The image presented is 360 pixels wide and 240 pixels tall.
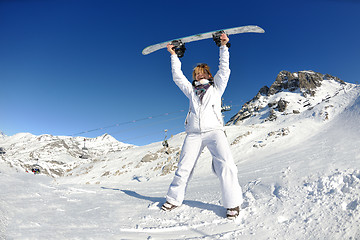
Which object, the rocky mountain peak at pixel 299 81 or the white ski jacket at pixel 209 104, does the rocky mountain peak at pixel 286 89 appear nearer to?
the rocky mountain peak at pixel 299 81

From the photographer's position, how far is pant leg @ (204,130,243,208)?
10.7 ft

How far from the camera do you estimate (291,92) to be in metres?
63.7

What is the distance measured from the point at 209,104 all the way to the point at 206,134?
62 cm

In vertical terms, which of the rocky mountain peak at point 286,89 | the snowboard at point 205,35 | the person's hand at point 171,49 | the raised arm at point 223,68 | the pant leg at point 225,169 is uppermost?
the rocky mountain peak at point 286,89

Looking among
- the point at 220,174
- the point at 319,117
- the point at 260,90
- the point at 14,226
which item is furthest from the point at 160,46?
the point at 260,90

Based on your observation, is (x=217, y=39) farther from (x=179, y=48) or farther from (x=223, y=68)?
(x=179, y=48)

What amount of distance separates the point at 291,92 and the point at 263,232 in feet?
235

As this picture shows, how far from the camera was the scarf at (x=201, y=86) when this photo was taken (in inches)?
161

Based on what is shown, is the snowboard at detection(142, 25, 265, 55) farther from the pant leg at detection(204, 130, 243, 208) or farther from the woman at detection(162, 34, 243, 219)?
the pant leg at detection(204, 130, 243, 208)

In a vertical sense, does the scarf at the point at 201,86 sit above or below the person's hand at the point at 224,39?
below

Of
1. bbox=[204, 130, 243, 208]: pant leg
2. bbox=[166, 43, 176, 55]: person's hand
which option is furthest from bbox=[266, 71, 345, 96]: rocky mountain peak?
bbox=[204, 130, 243, 208]: pant leg

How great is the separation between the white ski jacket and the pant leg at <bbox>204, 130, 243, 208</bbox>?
0.22 meters

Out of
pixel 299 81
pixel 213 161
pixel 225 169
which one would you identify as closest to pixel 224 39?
pixel 213 161

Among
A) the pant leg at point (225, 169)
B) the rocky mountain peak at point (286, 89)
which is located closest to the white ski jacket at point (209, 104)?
the pant leg at point (225, 169)
